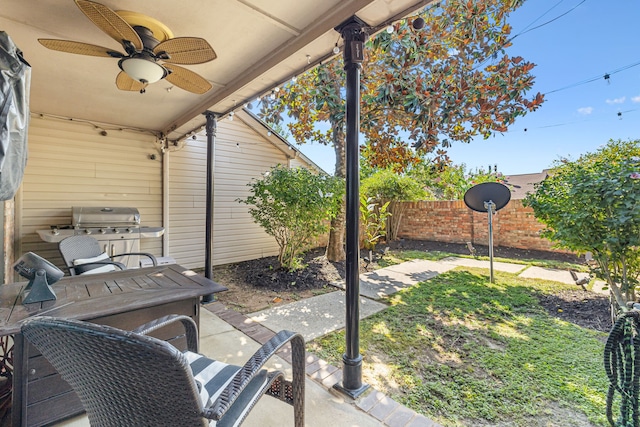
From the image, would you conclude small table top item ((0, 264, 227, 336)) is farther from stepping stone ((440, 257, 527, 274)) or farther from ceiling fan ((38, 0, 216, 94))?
stepping stone ((440, 257, 527, 274))

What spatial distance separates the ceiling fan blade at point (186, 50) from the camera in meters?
1.97

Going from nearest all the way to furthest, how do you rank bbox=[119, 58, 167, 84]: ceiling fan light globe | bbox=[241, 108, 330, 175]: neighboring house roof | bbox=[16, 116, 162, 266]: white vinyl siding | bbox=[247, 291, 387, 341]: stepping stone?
bbox=[119, 58, 167, 84]: ceiling fan light globe → bbox=[247, 291, 387, 341]: stepping stone → bbox=[16, 116, 162, 266]: white vinyl siding → bbox=[241, 108, 330, 175]: neighboring house roof

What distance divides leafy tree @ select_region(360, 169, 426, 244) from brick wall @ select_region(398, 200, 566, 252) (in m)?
0.38

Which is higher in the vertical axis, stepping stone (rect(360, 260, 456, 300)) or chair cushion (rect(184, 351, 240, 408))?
chair cushion (rect(184, 351, 240, 408))

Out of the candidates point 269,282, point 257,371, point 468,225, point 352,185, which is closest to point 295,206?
point 269,282

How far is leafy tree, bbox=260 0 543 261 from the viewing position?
416cm

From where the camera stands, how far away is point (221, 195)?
6258mm

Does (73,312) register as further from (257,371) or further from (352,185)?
(352,185)

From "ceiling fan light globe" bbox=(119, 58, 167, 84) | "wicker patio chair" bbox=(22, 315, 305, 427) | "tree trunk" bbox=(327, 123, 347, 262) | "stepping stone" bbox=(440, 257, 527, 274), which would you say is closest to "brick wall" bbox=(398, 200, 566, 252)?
"stepping stone" bbox=(440, 257, 527, 274)

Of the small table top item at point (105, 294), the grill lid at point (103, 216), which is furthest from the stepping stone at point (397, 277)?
the grill lid at point (103, 216)

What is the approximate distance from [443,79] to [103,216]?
18.7ft

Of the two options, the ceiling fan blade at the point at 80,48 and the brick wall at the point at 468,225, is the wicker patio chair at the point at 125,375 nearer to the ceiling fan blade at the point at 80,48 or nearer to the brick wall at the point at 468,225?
the ceiling fan blade at the point at 80,48

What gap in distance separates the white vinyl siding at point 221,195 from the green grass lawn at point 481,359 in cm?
397

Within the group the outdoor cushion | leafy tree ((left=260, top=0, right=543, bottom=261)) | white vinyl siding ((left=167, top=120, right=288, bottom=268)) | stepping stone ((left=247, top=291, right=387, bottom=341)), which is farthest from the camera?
white vinyl siding ((left=167, top=120, right=288, bottom=268))
